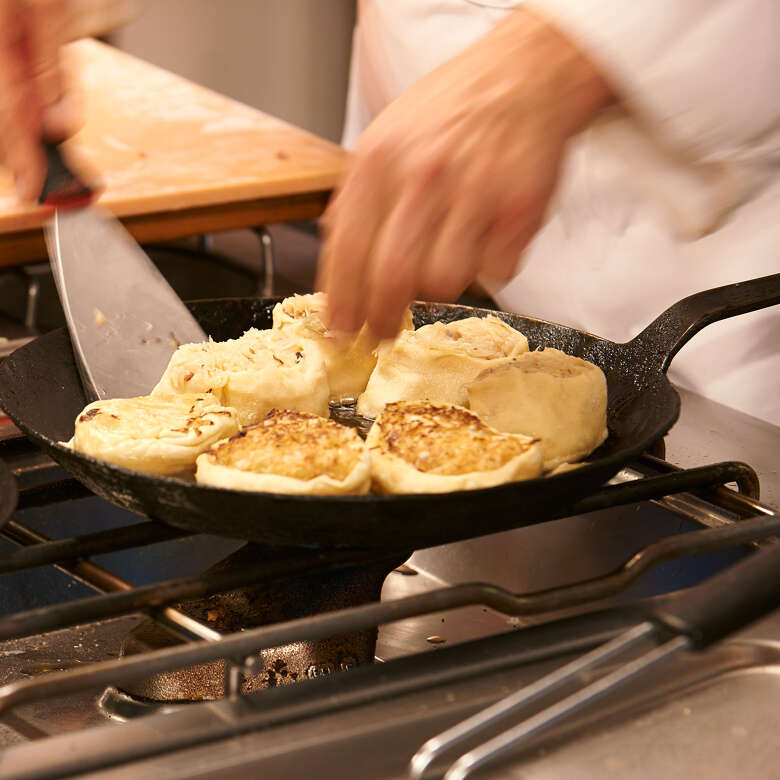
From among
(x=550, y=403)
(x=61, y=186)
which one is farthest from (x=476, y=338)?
(x=61, y=186)

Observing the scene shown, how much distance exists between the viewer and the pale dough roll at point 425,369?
1169mm

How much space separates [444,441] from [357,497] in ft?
0.53

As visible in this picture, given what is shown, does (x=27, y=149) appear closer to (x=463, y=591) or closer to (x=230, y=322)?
(x=230, y=322)

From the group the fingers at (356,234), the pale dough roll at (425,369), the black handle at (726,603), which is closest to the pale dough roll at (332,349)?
the pale dough roll at (425,369)

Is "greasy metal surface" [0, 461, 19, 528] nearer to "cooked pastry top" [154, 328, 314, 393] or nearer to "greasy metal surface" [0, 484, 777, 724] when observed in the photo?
"greasy metal surface" [0, 484, 777, 724]

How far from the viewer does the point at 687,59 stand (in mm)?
1283

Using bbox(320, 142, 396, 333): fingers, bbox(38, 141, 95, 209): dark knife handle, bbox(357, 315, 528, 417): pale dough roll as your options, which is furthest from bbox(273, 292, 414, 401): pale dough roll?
bbox(38, 141, 95, 209): dark knife handle

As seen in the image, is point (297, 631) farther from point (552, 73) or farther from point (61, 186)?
point (61, 186)

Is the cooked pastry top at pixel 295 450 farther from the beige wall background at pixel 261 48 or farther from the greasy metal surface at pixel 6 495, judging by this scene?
the beige wall background at pixel 261 48

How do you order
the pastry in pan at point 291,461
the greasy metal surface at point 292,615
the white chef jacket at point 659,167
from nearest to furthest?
the pastry in pan at point 291,461 → the greasy metal surface at point 292,615 → the white chef jacket at point 659,167

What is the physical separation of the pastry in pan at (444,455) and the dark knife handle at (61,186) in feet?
1.71

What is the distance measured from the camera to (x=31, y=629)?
0.71 meters

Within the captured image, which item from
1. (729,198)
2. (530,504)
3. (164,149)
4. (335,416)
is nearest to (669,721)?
(530,504)

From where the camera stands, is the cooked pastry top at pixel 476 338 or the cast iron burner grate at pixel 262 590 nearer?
the cast iron burner grate at pixel 262 590
